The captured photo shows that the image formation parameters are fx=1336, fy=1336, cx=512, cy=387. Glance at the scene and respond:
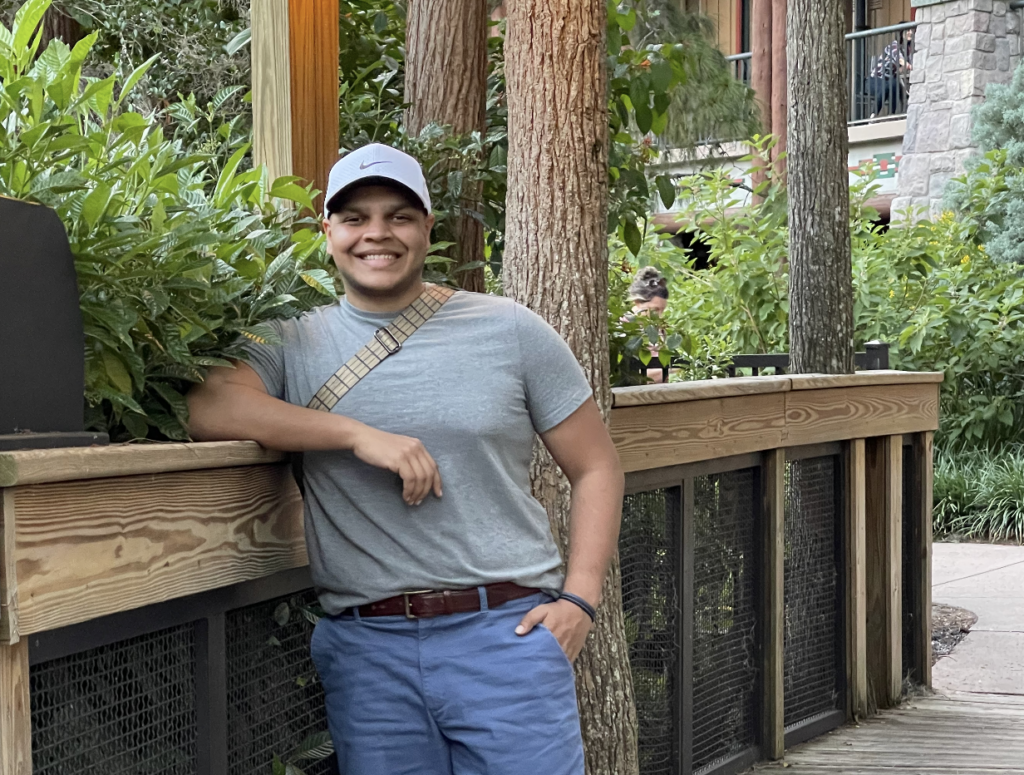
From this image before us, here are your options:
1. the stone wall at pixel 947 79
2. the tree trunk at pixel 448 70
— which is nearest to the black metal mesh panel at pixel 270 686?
the tree trunk at pixel 448 70

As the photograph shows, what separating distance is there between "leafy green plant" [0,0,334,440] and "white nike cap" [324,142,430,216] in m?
0.24

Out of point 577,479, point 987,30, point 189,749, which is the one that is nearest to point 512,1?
point 577,479

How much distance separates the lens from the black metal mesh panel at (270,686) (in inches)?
97.7

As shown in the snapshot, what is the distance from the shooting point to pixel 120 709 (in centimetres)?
219

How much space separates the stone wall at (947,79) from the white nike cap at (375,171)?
1340 cm

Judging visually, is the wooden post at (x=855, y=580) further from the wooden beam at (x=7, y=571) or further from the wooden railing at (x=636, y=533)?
the wooden beam at (x=7, y=571)

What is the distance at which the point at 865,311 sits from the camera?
1109 cm

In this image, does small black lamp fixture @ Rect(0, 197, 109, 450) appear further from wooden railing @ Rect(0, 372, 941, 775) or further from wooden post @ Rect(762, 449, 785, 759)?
wooden post @ Rect(762, 449, 785, 759)

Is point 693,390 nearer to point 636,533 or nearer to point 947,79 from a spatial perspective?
point 636,533

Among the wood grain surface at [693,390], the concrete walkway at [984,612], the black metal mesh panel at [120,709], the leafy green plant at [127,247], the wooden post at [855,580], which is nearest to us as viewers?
the black metal mesh panel at [120,709]

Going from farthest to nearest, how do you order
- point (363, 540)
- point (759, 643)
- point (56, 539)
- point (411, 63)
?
point (759, 643) → point (411, 63) → point (363, 540) → point (56, 539)

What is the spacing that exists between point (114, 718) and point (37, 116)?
1.01 meters

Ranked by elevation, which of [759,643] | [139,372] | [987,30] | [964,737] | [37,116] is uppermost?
[987,30]

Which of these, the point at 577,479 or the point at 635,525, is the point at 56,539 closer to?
the point at 577,479
